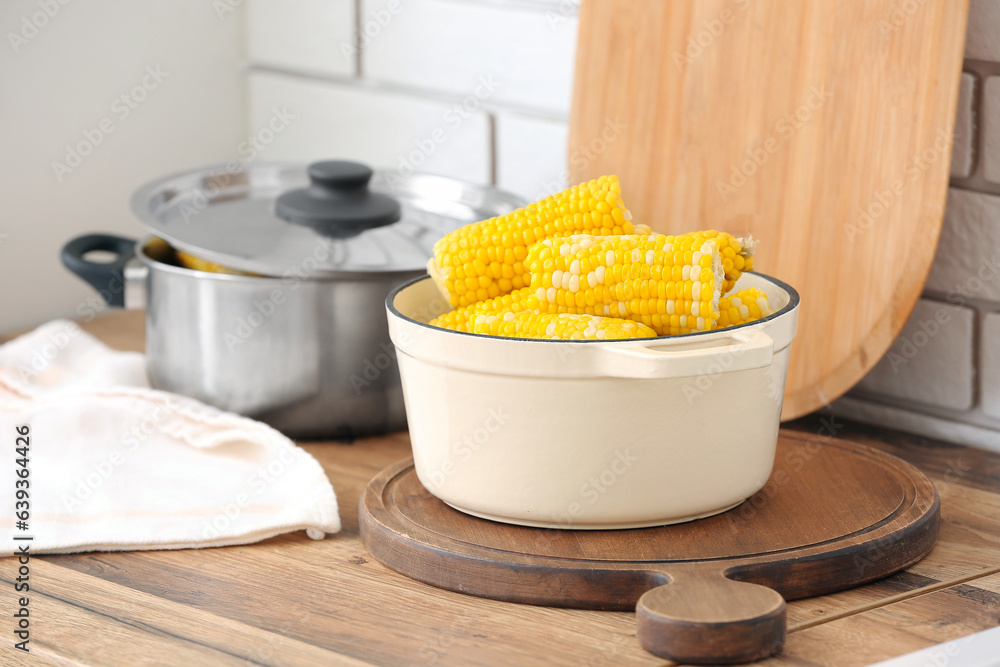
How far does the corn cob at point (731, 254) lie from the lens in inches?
26.0

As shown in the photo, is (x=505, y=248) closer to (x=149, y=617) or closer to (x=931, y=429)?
(x=149, y=617)

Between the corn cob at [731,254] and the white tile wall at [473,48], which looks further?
the white tile wall at [473,48]

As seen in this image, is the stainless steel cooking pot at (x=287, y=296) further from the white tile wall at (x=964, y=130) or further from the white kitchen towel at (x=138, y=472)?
the white tile wall at (x=964, y=130)

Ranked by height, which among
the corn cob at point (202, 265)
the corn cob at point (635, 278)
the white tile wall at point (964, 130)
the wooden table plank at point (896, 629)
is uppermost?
the white tile wall at point (964, 130)

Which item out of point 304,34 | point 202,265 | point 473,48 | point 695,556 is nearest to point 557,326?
point 695,556

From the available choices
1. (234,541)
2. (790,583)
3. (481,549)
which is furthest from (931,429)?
(234,541)

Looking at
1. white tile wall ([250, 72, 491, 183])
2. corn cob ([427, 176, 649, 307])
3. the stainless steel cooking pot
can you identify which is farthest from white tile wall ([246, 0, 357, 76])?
corn cob ([427, 176, 649, 307])

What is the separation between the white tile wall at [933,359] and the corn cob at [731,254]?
301 mm

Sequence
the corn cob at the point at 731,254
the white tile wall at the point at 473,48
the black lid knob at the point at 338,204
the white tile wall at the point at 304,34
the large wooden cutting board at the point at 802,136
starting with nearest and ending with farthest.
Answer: the corn cob at the point at 731,254 < the large wooden cutting board at the point at 802,136 < the black lid knob at the point at 338,204 < the white tile wall at the point at 473,48 < the white tile wall at the point at 304,34

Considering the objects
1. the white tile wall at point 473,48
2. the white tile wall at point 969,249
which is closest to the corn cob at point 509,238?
the white tile wall at point 969,249

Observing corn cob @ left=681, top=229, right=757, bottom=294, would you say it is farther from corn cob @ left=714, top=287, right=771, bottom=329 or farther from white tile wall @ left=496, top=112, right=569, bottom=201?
white tile wall @ left=496, top=112, right=569, bottom=201

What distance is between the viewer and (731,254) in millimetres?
665

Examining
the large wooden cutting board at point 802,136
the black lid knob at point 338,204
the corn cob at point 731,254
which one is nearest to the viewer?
the corn cob at point 731,254

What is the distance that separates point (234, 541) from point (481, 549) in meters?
0.18
